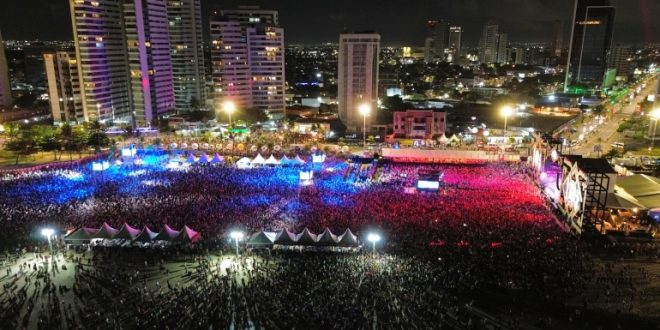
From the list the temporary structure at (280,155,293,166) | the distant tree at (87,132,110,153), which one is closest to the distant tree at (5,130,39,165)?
the distant tree at (87,132,110,153)

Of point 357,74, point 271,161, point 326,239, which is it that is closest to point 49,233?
point 326,239

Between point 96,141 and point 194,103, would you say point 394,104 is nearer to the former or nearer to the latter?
point 194,103

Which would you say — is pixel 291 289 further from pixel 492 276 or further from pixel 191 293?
pixel 492 276

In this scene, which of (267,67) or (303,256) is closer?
(303,256)

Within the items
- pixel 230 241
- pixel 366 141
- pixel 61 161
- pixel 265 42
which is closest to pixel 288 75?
pixel 265 42

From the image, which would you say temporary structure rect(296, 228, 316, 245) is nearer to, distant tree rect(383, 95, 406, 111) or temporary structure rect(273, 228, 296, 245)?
temporary structure rect(273, 228, 296, 245)

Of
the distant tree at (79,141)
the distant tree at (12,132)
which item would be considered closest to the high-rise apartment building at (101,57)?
the distant tree at (12,132)
